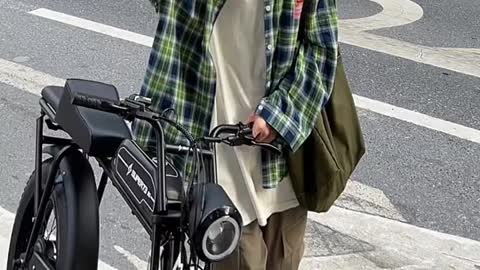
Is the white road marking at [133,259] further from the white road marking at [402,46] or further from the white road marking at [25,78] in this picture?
the white road marking at [402,46]

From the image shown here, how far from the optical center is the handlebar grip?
1.95 metres

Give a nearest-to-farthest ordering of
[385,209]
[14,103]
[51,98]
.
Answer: [51,98]
[385,209]
[14,103]

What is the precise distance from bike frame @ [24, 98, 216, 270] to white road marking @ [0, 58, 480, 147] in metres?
3.08

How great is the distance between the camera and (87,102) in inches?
76.9

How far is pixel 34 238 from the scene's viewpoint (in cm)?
230

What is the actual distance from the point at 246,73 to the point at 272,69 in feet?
0.24

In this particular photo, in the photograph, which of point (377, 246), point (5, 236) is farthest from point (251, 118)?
point (5, 236)

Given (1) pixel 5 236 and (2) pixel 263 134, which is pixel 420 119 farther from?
(2) pixel 263 134

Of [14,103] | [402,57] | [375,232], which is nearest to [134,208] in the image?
[375,232]

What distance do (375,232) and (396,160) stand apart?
3.03 feet

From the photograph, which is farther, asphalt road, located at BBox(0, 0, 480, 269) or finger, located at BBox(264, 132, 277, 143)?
asphalt road, located at BBox(0, 0, 480, 269)

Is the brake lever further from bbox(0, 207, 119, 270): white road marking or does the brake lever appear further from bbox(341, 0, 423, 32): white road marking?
bbox(341, 0, 423, 32): white road marking

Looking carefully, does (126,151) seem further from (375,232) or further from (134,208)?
(375,232)

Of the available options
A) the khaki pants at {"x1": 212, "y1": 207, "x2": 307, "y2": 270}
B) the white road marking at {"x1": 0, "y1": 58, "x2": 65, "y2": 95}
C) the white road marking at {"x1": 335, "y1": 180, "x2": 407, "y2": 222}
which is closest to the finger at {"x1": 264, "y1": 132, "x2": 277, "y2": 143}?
the khaki pants at {"x1": 212, "y1": 207, "x2": 307, "y2": 270}
